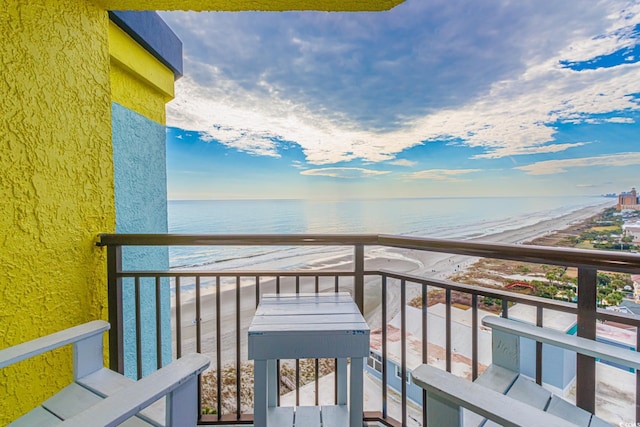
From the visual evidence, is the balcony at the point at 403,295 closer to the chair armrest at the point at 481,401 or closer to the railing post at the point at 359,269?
the railing post at the point at 359,269

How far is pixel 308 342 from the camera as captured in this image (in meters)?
1.06

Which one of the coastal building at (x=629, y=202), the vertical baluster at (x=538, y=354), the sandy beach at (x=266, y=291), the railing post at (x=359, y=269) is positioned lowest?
the sandy beach at (x=266, y=291)

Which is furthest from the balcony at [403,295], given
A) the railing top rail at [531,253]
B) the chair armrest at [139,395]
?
the chair armrest at [139,395]

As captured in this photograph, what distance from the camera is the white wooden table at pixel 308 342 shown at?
3.47ft

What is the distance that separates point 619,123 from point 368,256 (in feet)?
35.1

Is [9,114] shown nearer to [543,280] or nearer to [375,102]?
[543,280]

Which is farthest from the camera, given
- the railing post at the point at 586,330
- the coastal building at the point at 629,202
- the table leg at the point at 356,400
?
the coastal building at the point at 629,202

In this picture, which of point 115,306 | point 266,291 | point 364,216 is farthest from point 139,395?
point 364,216

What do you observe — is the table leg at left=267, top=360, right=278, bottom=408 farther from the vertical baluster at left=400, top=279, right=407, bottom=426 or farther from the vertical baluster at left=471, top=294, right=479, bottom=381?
the vertical baluster at left=471, top=294, right=479, bottom=381

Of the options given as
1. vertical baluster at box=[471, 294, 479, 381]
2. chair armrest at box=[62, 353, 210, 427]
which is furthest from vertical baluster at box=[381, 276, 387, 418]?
chair armrest at box=[62, 353, 210, 427]

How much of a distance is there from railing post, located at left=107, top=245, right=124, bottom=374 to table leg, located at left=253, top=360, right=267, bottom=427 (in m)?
1.02

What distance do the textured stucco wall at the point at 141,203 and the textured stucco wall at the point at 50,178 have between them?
1.99 ft

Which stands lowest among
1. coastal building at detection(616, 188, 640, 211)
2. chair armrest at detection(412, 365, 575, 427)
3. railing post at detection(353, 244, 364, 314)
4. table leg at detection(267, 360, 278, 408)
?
table leg at detection(267, 360, 278, 408)

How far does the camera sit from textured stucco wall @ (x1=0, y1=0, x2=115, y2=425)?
3.76 feet
